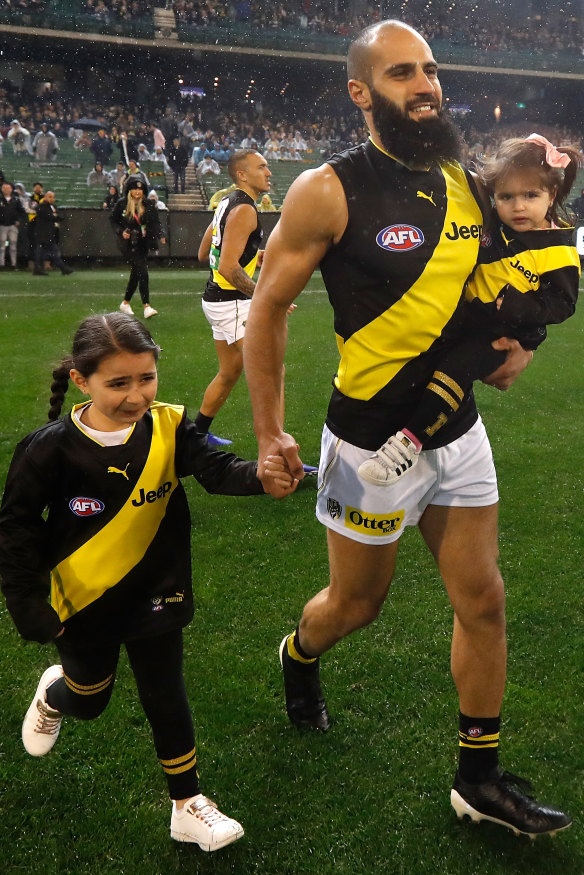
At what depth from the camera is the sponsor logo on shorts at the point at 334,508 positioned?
259 centimetres

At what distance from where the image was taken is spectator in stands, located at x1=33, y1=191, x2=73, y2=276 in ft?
58.2

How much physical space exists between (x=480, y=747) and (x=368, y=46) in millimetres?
2230

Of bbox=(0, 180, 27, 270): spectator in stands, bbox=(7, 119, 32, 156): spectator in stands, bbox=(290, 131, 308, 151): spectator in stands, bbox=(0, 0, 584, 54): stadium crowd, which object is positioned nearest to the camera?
bbox=(0, 180, 27, 270): spectator in stands

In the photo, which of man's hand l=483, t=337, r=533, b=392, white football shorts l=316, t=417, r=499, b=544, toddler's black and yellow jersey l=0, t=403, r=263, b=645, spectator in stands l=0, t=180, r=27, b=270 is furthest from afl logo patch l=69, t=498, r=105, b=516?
spectator in stands l=0, t=180, r=27, b=270

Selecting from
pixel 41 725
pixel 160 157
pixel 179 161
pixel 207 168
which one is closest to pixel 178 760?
pixel 41 725

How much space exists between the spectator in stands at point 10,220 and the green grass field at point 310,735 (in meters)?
15.5

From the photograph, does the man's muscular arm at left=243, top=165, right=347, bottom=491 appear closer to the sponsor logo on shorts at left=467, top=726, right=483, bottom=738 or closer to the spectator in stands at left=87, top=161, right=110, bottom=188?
the sponsor logo on shorts at left=467, top=726, right=483, bottom=738

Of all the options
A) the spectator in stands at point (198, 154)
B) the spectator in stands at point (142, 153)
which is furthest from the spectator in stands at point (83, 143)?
the spectator in stands at point (198, 154)

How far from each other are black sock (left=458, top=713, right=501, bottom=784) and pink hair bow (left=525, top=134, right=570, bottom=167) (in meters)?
1.82

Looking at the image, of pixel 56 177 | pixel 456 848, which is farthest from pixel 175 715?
pixel 56 177

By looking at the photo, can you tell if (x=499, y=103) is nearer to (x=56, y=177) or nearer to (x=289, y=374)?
(x=56, y=177)

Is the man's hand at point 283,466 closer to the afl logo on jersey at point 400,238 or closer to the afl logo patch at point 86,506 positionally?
the afl logo patch at point 86,506

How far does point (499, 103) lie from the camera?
4012 cm

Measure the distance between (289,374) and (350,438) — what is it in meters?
6.56
